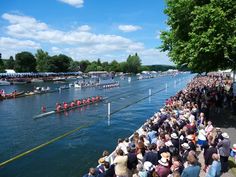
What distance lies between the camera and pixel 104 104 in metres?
48.9

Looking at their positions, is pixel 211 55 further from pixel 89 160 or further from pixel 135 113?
pixel 135 113

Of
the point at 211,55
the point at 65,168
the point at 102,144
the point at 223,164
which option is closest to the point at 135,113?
the point at 102,144

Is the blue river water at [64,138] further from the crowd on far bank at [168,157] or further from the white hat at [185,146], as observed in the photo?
the white hat at [185,146]

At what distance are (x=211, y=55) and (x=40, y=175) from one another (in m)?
14.3

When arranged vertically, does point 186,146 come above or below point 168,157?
below

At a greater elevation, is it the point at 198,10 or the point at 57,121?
the point at 198,10

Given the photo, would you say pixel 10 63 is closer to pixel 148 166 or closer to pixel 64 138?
pixel 64 138

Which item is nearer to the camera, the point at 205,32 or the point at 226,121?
the point at 205,32

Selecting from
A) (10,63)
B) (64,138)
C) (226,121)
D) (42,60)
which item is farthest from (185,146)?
(10,63)

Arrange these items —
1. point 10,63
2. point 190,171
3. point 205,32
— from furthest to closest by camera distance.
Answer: point 10,63
point 205,32
point 190,171

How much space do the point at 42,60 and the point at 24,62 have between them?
13.4m

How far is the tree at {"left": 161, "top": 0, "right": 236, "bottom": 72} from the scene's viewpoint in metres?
20.1

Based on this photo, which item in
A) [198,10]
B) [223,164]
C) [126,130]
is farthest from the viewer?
[126,130]

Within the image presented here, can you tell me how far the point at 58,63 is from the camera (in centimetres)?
17175
